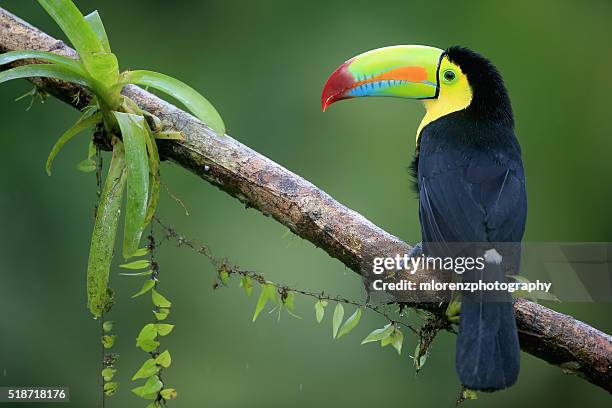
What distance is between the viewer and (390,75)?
2.89 metres

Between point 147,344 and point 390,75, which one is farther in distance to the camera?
point 390,75

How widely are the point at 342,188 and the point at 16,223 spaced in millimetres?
1663

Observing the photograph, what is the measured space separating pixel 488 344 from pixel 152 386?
83 cm

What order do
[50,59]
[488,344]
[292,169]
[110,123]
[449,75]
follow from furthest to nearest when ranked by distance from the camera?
[292,169], [449,75], [110,123], [50,59], [488,344]

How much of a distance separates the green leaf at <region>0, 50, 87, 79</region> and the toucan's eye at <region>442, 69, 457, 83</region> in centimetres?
124

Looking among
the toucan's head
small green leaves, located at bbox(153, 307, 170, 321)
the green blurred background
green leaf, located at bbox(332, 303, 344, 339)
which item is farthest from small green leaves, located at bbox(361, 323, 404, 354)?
the green blurred background

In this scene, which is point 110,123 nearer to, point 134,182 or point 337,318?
point 134,182

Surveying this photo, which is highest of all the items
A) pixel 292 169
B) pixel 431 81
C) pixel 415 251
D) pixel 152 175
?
pixel 292 169

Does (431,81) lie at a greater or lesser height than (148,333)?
greater

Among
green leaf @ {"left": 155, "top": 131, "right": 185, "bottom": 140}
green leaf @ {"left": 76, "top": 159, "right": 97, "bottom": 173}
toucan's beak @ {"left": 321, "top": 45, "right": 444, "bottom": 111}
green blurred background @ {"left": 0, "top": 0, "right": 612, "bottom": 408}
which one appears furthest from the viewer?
green blurred background @ {"left": 0, "top": 0, "right": 612, "bottom": 408}

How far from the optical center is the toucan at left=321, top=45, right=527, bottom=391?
2.01m

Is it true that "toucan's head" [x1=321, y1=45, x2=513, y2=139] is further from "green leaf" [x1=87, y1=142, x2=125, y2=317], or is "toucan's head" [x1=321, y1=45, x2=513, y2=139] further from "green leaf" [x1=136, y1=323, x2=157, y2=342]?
"green leaf" [x1=136, y1=323, x2=157, y2=342]

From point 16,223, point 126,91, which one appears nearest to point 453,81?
point 126,91

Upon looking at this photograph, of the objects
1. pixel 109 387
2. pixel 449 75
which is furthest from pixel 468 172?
pixel 109 387
